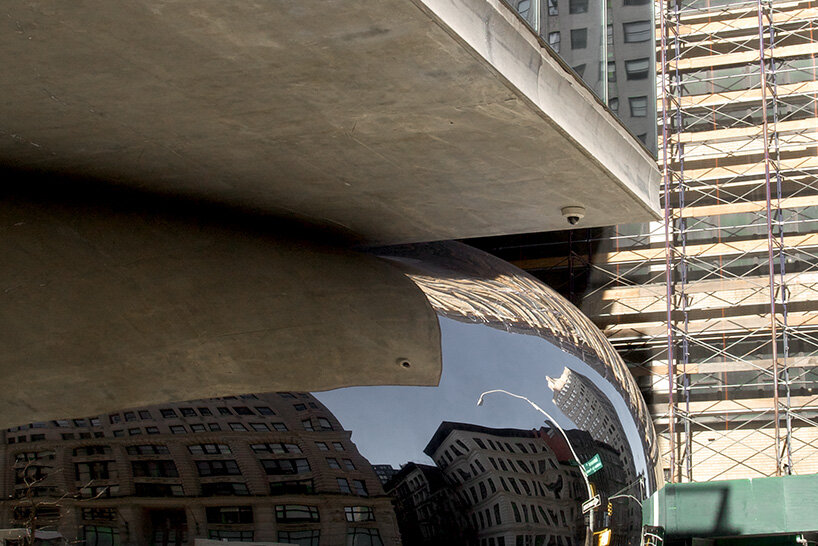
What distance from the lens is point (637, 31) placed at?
23.0ft

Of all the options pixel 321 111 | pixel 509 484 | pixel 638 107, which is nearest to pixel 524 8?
pixel 321 111

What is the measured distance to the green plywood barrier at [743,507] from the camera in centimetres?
1445

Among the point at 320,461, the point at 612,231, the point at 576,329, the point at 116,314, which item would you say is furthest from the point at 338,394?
the point at 612,231

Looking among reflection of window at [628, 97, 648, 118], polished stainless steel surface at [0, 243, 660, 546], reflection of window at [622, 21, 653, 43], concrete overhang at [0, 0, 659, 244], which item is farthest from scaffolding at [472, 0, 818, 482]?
concrete overhang at [0, 0, 659, 244]

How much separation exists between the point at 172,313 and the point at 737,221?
16.3 meters

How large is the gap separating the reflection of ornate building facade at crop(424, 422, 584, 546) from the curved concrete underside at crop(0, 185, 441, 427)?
33 cm

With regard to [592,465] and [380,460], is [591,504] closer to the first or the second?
[592,465]

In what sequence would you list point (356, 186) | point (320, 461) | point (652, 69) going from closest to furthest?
point (320, 461), point (356, 186), point (652, 69)

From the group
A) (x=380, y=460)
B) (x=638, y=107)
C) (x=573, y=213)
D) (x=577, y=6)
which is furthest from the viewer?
(x=638, y=107)

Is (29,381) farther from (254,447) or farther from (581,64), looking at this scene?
(581,64)

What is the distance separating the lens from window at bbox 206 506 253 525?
13.1ft

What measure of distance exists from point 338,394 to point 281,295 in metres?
0.50

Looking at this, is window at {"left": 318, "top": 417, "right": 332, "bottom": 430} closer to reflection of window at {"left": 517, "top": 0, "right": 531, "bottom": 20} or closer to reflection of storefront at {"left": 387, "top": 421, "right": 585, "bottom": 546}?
reflection of storefront at {"left": 387, "top": 421, "right": 585, "bottom": 546}

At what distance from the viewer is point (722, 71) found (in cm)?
1995
